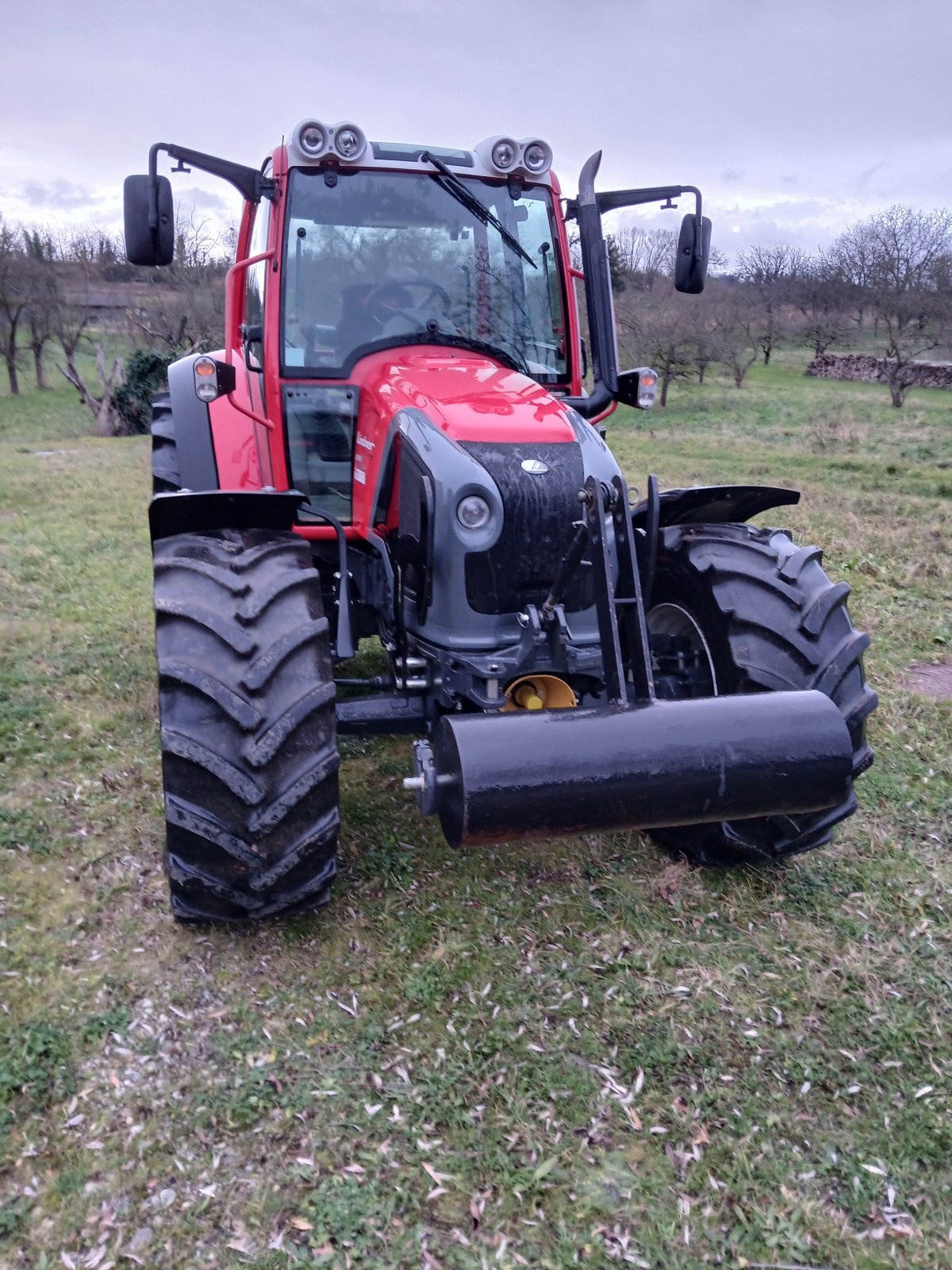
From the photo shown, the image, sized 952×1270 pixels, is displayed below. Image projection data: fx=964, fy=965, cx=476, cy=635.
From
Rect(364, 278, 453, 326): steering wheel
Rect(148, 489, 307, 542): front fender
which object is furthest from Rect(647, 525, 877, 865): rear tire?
Rect(148, 489, 307, 542): front fender

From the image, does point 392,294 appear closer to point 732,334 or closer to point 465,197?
point 465,197

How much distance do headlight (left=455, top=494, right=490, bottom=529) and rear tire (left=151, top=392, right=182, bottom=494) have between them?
2.27 m

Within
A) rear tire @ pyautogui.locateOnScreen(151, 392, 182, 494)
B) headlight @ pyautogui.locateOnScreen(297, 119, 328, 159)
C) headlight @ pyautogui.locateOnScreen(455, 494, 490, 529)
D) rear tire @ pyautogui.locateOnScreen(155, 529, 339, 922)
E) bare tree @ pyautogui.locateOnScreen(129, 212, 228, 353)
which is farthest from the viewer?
bare tree @ pyautogui.locateOnScreen(129, 212, 228, 353)

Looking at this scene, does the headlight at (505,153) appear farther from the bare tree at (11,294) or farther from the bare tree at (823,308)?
the bare tree at (823,308)

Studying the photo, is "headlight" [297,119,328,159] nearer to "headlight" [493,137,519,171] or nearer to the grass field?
"headlight" [493,137,519,171]

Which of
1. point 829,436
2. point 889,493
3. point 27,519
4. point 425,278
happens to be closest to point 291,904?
point 425,278

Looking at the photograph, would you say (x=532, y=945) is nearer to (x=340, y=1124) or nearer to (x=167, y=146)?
(x=340, y=1124)

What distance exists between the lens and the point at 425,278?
154 inches

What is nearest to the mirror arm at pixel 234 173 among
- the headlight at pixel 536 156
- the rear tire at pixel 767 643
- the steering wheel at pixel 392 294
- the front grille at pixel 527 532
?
the steering wheel at pixel 392 294

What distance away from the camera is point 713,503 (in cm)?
385

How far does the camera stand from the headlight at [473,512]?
3197mm

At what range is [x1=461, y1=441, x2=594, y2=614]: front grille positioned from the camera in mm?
3209

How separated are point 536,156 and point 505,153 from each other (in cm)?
14

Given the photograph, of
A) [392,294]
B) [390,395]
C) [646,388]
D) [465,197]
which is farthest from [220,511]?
[646,388]
